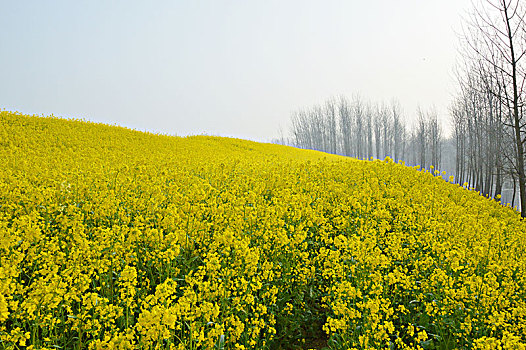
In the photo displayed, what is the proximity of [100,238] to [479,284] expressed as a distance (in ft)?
15.4

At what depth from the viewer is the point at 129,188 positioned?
24.6ft

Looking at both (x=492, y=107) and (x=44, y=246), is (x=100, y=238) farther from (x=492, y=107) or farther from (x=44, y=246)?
(x=492, y=107)

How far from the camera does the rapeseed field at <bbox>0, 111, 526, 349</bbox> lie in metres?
3.26

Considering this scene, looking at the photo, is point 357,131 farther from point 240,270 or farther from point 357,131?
point 240,270

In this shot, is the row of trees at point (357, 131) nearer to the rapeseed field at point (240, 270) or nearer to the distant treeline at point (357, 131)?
the distant treeline at point (357, 131)

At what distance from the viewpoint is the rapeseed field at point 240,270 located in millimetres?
3264

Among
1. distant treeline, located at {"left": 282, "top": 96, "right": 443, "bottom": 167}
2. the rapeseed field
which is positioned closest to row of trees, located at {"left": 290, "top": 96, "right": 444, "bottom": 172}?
distant treeline, located at {"left": 282, "top": 96, "right": 443, "bottom": 167}

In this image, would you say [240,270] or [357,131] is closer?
[240,270]

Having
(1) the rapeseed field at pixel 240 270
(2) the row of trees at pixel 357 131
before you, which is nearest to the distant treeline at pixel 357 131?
(2) the row of trees at pixel 357 131

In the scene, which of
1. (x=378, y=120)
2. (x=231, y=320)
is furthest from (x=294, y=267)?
(x=378, y=120)

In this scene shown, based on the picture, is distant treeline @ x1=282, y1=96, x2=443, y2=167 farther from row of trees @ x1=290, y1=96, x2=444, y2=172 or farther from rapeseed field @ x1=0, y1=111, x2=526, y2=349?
rapeseed field @ x1=0, y1=111, x2=526, y2=349

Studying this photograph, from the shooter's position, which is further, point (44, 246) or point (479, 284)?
point (44, 246)

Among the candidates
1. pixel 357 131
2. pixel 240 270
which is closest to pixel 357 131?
pixel 357 131

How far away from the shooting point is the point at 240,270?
422 cm
